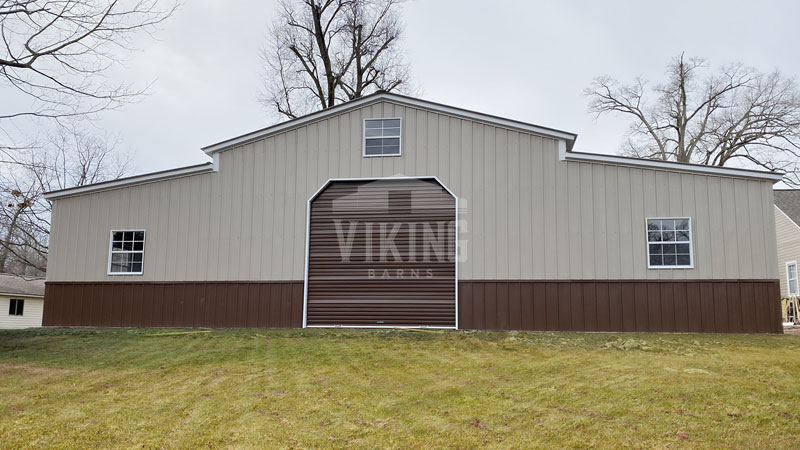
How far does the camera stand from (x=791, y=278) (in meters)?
20.8

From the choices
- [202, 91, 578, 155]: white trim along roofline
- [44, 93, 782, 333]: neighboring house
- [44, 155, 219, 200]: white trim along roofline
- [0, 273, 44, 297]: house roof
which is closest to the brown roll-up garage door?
[44, 93, 782, 333]: neighboring house

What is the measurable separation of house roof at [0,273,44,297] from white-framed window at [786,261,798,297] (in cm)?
3576

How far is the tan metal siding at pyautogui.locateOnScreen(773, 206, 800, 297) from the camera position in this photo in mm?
20562

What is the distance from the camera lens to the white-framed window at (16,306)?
99.5ft

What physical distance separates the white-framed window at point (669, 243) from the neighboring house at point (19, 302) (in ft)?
97.3

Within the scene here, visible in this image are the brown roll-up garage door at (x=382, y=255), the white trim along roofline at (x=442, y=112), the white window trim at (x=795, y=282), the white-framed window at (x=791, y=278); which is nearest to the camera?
the white trim along roofline at (x=442, y=112)

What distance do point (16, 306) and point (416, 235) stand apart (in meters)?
27.9

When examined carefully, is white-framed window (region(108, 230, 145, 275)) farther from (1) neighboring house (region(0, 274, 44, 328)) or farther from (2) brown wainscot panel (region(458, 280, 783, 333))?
(1) neighboring house (region(0, 274, 44, 328))

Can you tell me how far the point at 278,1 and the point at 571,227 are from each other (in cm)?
2212

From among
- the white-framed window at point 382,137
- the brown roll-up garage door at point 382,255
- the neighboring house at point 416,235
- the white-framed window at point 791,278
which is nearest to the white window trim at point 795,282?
the white-framed window at point 791,278

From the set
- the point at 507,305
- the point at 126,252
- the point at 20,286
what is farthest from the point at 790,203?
the point at 20,286

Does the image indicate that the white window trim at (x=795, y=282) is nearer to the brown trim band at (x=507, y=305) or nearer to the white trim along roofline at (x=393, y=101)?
the brown trim band at (x=507, y=305)

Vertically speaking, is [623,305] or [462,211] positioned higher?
[462,211]

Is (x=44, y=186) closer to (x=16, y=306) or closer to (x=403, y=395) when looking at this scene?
(x=16, y=306)
